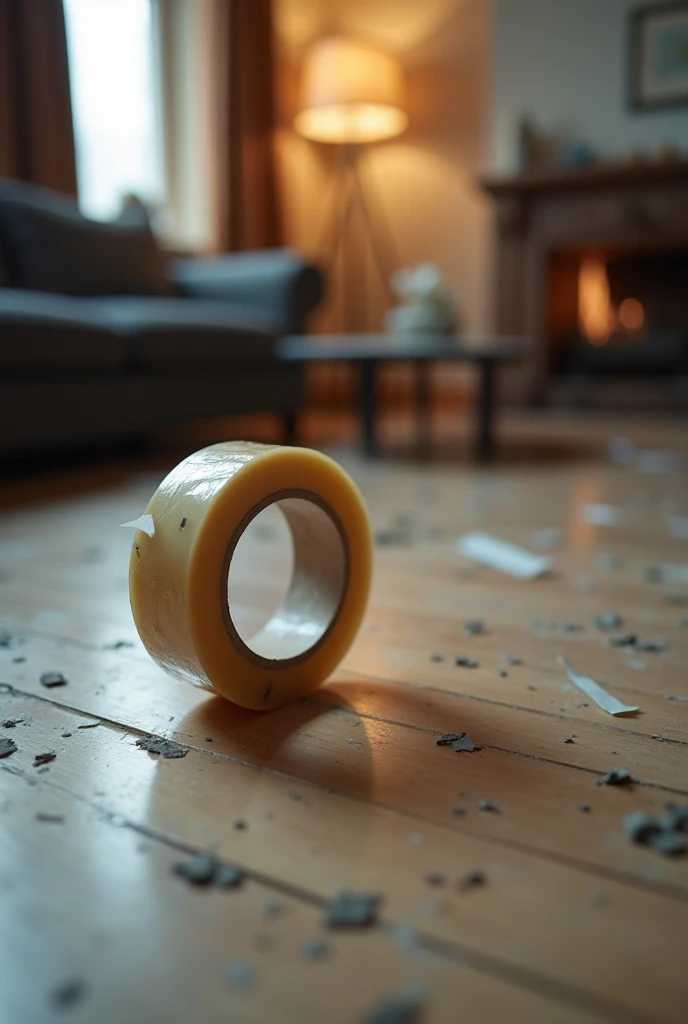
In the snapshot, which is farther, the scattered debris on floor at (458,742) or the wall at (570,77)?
the wall at (570,77)

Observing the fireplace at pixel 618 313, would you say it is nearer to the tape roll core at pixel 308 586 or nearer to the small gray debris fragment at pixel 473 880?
the tape roll core at pixel 308 586

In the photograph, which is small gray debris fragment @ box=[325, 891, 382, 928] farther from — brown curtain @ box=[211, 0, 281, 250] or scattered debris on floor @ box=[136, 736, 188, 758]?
brown curtain @ box=[211, 0, 281, 250]

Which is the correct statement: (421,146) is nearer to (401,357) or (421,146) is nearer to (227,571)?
(401,357)

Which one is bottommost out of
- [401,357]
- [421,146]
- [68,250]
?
[401,357]

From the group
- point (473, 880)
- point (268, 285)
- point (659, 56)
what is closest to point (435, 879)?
point (473, 880)

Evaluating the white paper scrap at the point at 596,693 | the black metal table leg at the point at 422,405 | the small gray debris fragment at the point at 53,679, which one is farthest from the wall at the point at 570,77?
the small gray debris fragment at the point at 53,679

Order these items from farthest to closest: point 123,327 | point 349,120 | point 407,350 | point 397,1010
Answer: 1. point 349,120
2. point 407,350
3. point 123,327
4. point 397,1010

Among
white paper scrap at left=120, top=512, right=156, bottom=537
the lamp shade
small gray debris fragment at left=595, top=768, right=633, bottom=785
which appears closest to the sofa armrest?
the lamp shade
